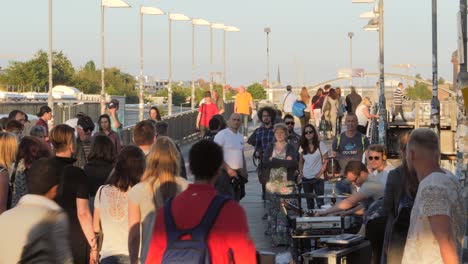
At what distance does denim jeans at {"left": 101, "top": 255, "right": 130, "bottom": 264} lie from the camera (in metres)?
8.84

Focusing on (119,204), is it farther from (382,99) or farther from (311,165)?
(382,99)

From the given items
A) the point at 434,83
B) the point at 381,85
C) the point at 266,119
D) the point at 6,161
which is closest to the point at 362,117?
the point at 434,83

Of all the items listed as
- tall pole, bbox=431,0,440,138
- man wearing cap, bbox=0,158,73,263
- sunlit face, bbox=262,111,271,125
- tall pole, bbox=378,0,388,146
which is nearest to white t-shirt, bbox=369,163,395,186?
man wearing cap, bbox=0,158,73,263

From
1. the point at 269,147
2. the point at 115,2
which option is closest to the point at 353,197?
the point at 269,147

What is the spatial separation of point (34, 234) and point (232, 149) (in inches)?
411

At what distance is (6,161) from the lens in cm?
999

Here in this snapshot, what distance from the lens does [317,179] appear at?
58.7 feet

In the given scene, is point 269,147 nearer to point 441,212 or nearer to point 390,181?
point 390,181

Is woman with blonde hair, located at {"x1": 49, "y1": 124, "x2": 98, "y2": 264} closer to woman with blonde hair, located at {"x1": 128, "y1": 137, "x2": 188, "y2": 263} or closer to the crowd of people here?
the crowd of people

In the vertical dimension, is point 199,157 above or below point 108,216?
above

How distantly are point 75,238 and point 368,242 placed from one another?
2.41 metres

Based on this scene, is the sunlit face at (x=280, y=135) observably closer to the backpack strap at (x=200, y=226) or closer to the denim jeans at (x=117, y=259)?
the denim jeans at (x=117, y=259)

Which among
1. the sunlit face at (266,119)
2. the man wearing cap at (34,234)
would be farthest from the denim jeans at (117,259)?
the sunlit face at (266,119)

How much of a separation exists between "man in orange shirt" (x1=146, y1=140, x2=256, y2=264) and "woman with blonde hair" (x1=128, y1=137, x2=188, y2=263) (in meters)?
1.84
